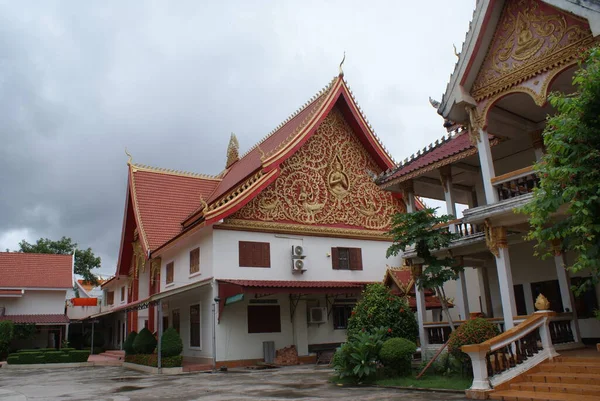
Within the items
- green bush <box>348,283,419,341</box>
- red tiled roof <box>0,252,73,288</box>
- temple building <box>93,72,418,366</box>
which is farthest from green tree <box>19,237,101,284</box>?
green bush <box>348,283,419,341</box>

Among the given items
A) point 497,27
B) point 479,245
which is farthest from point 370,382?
point 497,27

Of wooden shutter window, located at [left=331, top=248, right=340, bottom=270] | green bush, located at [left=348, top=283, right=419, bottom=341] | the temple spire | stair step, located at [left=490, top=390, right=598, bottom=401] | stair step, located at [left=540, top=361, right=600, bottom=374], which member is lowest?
stair step, located at [left=490, top=390, right=598, bottom=401]

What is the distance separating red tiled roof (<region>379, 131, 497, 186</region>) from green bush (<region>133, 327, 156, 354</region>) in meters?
11.1

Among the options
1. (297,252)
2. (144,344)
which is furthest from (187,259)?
(297,252)

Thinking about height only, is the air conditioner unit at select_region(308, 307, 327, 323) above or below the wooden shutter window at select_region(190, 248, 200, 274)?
below

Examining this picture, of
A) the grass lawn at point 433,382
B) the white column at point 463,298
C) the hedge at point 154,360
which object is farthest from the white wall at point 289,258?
the grass lawn at point 433,382

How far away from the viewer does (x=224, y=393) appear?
32.9 feet

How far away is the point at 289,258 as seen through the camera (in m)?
18.3

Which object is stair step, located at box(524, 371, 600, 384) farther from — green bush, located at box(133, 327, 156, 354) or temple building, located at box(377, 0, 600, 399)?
green bush, located at box(133, 327, 156, 354)

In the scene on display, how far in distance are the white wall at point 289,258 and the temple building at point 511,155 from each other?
21.5 ft

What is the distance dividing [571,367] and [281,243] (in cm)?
1148

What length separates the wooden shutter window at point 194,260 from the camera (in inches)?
715

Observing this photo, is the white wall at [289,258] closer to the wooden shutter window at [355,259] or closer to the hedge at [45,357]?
the wooden shutter window at [355,259]

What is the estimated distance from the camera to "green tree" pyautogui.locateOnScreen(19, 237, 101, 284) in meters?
48.8
